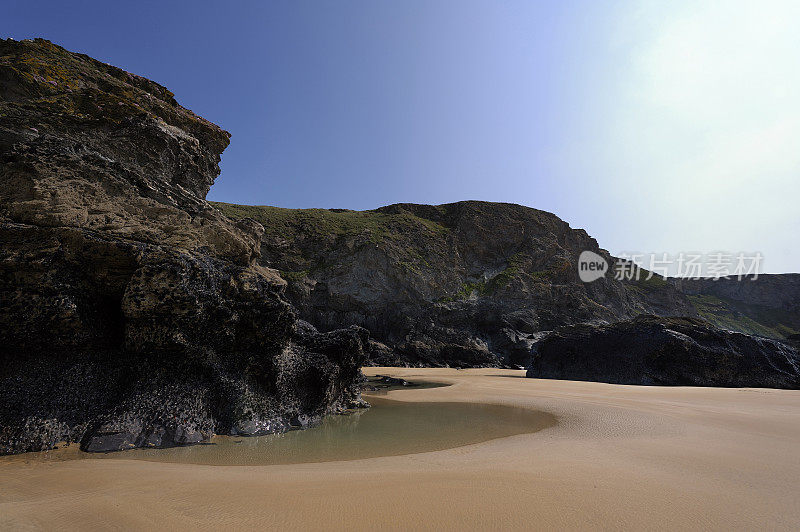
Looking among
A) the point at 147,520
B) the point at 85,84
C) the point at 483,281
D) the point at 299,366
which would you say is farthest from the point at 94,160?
the point at 483,281

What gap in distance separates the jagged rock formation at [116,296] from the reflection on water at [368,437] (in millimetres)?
513

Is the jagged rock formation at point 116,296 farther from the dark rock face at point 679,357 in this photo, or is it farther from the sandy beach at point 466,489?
the dark rock face at point 679,357

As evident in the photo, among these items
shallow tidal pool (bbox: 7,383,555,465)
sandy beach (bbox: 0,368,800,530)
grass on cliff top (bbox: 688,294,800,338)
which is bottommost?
shallow tidal pool (bbox: 7,383,555,465)

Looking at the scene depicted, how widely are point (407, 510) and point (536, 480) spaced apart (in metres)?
1.37

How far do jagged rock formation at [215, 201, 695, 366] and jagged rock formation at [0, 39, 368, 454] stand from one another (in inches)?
934

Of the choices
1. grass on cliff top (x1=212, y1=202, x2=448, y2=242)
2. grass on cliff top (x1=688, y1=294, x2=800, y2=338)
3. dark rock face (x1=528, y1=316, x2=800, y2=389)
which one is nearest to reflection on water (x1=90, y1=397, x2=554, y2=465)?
dark rock face (x1=528, y1=316, x2=800, y2=389)

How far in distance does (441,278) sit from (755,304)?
3867 inches

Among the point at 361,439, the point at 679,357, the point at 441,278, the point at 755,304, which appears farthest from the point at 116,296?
the point at 755,304

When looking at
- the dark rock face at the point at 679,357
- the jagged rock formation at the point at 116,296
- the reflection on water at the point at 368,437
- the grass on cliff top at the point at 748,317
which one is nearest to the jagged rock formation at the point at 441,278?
the dark rock face at the point at 679,357

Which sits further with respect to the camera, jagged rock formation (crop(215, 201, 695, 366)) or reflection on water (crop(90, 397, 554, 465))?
jagged rock formation (crop(215, 201, 695, 366))

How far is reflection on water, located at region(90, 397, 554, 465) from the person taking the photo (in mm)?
4754

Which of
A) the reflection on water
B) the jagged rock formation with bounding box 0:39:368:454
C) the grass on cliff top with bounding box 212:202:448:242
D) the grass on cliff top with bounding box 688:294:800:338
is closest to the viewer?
the reflection on water

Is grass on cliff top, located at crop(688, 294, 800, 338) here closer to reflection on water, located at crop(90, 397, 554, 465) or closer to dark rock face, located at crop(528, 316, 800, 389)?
dark rock face, located at crop(528, 316, 800, 389)

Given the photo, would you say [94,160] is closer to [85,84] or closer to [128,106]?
[128,106]
